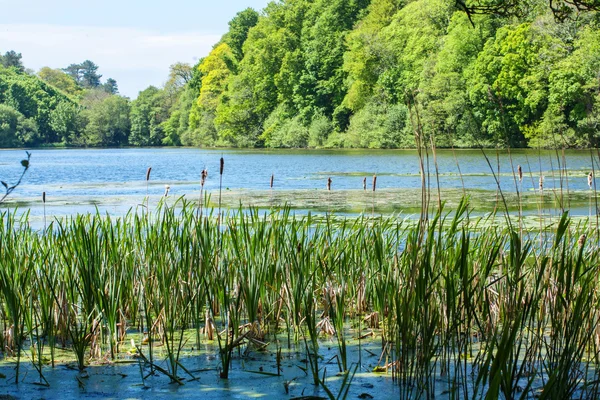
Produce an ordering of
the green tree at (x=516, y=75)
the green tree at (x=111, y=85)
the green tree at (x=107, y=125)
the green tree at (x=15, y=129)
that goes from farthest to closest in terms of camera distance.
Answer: the green tree at (x=111, y=85)
the green tree at (x=107, y=125)
the green tree at (x=15, y=129)
the green tree at (x=516, y=75)

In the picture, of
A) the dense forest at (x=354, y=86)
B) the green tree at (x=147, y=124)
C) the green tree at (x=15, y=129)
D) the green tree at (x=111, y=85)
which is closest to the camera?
the dense forest at (x=354, y=86)

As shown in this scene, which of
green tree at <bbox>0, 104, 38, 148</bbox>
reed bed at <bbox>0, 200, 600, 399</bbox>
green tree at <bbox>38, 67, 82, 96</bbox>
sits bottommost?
reed bed at <bbox>0, 200, 600, 399</bbox>

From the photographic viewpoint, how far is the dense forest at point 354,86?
40.0m

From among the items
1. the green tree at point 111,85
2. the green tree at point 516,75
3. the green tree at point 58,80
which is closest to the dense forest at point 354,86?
the green tree at point 516,75

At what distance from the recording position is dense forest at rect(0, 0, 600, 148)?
1576 inches

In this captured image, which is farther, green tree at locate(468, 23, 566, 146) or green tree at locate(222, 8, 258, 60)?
green tree at locate(222, 8, 258, 60)

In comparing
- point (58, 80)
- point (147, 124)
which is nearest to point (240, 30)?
point (147, 124)

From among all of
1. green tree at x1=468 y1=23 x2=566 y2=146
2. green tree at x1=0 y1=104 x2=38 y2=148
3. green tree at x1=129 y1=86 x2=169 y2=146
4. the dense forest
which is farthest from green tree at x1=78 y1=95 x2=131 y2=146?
green tree at x1=468 y1=23 x2=566 y2=146

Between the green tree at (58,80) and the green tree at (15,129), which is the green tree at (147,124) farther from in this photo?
the green tree at (58,80)

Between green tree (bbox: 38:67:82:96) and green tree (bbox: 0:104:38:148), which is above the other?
green tree (bbox: 38:67:82:96)

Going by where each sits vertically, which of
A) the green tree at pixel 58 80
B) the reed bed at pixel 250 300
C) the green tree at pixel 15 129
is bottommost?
the reed bed at pixel 250 300

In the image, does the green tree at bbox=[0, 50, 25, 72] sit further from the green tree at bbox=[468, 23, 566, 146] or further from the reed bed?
the reed bed

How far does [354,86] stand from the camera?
57.2m

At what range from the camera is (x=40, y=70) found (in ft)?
478
